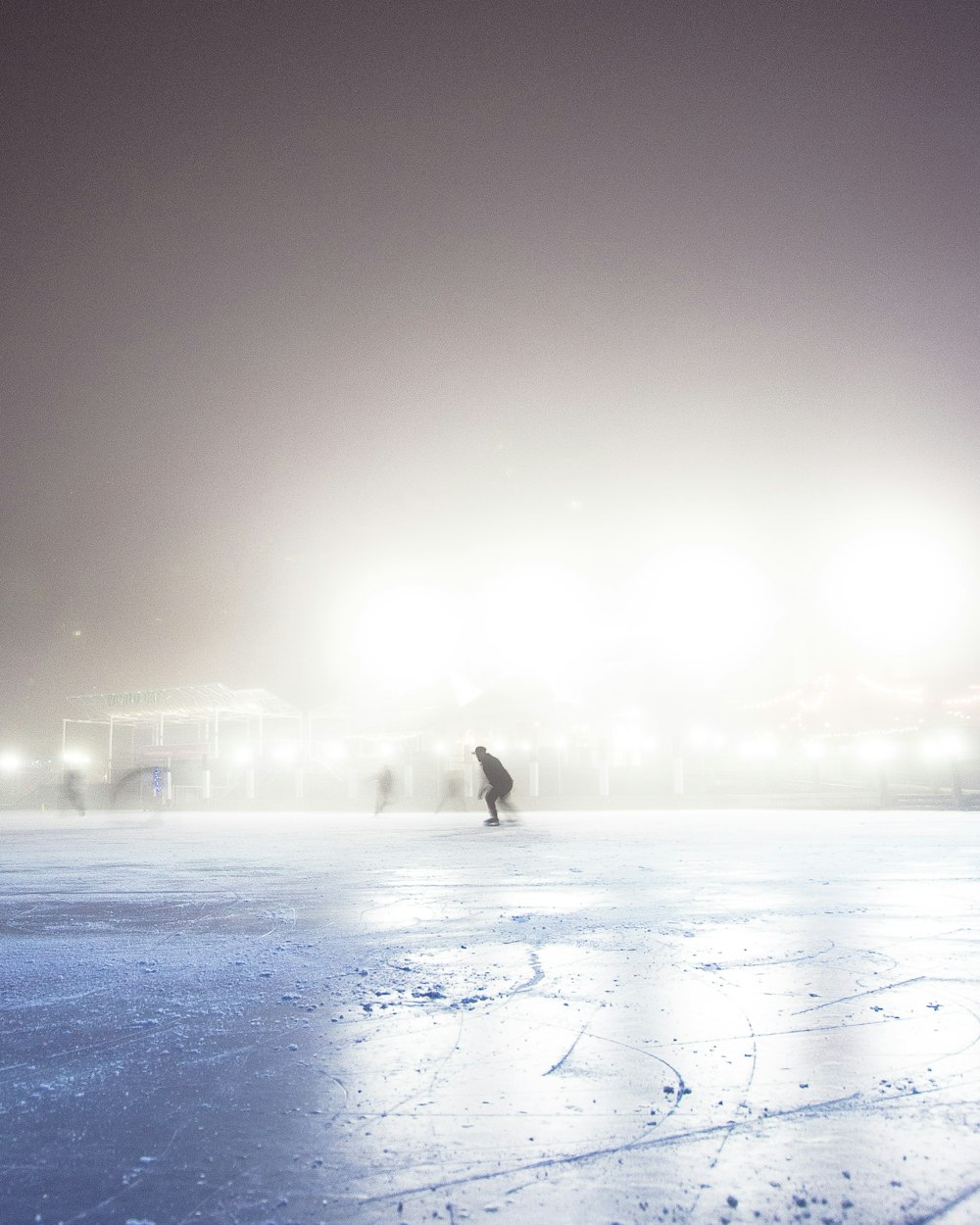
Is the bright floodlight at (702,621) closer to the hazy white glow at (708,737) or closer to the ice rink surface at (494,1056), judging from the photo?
the hazy white glow at (708,737)

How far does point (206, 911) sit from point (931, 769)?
27.9 metres

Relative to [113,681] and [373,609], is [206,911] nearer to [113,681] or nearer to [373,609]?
[113,681]

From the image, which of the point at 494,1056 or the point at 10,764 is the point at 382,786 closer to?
the point at 10,764

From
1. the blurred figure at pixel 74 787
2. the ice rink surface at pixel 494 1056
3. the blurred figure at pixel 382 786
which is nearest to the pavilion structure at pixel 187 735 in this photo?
the blurred figure at pixel 74 787

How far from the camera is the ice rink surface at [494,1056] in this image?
2.52 meters

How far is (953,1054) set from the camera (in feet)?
12.0

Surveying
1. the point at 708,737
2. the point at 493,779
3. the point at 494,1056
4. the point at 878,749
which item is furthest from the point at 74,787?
the point at 494,1056

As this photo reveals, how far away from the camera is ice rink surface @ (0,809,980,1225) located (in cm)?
252

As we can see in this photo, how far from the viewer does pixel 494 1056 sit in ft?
12.1

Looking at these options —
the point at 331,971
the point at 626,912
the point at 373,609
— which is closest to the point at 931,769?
the point at 626,912

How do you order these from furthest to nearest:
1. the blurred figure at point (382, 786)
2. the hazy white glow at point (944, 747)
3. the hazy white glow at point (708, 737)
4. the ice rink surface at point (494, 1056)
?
the hazy white glow at point (708, 737) < the hazy white glow at point (944, 747) < the blurred figure at point (382, 786) < the ice rink surface at point (494, 1056)

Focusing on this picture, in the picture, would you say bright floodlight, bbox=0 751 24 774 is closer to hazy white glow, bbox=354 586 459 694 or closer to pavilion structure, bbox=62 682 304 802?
pavilion structure, bbox=62 682 304 802

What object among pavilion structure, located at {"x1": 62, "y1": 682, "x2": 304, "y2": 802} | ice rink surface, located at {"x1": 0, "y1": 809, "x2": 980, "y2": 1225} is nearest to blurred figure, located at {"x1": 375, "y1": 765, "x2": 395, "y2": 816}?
pavilion structure, located at {"x1": 62, "y1": 682, "x2": 304, "y2": 802}

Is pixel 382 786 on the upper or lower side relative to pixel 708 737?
lower
